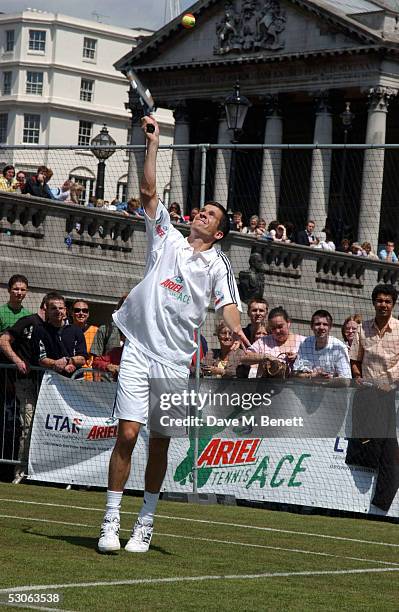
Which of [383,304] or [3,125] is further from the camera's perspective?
[3,125]

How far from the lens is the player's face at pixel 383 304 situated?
1403cm

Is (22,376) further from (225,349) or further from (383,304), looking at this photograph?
(383,304)

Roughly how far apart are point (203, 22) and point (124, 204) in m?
40.9

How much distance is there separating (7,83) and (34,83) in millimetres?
2465

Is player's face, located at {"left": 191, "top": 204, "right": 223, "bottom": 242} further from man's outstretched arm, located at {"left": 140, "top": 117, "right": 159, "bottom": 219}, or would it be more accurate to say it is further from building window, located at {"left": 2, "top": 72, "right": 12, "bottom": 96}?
building window, located at {"left": 2, "top": 72, "right": 12, "bottom": 96}

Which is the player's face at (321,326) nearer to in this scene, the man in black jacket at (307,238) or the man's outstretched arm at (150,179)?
the man's outstretched arm at (150,179)

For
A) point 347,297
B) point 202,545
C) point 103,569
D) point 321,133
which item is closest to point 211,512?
point 202,545

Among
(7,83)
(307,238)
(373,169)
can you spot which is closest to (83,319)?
(307,238)

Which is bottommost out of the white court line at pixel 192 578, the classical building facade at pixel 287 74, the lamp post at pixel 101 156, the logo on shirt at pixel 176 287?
the white court line at pixel 192 578

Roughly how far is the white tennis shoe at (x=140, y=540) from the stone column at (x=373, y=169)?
68.2 ft

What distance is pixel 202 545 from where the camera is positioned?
10.3 metres

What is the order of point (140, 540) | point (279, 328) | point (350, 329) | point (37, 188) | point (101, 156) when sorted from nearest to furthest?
1. point (140, 540)
2. point (279, 328)
3. point (350, 329)
4. point (101, 156)
5. point (37, 188)

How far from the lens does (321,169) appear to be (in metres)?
44.7

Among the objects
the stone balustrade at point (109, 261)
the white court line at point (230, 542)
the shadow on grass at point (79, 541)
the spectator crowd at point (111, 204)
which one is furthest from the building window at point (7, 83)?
the shadow on grass at point (79, 541)
